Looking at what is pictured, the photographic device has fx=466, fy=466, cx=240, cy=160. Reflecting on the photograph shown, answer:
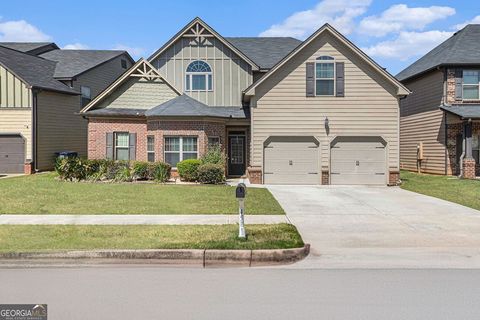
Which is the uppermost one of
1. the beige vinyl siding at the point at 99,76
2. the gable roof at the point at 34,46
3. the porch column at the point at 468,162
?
the gable roof at the point at 34,46

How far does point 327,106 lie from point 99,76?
18.7m

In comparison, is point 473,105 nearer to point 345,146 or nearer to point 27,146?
point 345,146

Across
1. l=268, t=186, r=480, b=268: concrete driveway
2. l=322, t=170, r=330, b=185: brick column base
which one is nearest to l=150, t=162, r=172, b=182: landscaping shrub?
l=268, t=186, r=480, b=268: concrete driveway

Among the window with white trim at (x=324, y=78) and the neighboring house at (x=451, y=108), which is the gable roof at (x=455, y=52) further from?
the window with white trim at (x=324, y=78)

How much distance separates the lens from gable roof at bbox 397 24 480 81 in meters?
24.8

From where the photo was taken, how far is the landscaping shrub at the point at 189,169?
20188mm

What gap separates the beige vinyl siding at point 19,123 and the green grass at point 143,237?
1638 cm

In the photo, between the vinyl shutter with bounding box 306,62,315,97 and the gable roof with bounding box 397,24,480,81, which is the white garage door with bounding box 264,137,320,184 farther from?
the gable roof with bounding box 397,24,480,81

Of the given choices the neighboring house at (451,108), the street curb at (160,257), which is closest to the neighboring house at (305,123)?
the neighboring house at (451,108)

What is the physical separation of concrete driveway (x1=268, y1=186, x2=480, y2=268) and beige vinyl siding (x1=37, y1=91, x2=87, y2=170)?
15769 millimetres

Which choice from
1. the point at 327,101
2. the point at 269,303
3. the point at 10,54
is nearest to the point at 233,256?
the point at 269,303

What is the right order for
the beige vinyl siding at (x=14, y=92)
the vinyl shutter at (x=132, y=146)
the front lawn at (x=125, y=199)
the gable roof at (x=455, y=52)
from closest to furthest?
the front lawn at (x=125, y=199) → the vinyl shutter at (x=132, y=146) → the gable roof at (x=455, y=52) → the beige vinyl siding at (x=14, y=92)

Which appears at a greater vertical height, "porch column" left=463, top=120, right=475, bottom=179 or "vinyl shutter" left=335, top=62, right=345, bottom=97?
"vinyl shutter" left=335, top=62, right=345, bottom=97

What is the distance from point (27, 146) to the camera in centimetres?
2536
